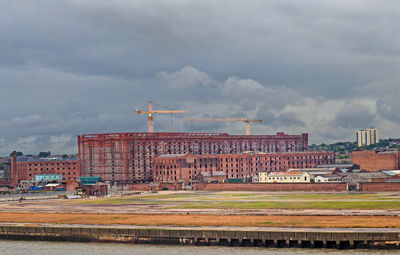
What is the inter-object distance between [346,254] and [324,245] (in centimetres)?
390

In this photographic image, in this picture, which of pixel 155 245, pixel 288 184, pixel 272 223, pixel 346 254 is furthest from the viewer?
pixel 288 184

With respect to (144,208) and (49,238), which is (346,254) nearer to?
(49,238)

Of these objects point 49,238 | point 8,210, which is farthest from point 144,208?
point 49,238

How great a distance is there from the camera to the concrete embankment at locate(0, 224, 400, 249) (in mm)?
71125

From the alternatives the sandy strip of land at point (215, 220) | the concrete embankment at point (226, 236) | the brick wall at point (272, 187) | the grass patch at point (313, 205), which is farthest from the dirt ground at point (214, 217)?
the brick wall at point (272, 187)

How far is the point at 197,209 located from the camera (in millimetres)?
114312

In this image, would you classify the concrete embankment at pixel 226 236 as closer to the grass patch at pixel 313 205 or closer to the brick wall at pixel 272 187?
the grass patch at pixel 313 205

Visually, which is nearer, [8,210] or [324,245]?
[324,245]

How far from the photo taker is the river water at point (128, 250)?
235 ft

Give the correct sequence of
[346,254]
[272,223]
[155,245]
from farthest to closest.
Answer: [272,223]
[155,245]
[346,254]

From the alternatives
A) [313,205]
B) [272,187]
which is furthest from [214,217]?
[272,187]

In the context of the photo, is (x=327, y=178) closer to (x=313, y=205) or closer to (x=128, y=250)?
(x=313, y=205)

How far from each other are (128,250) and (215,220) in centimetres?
1814

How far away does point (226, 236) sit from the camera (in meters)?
76.6
